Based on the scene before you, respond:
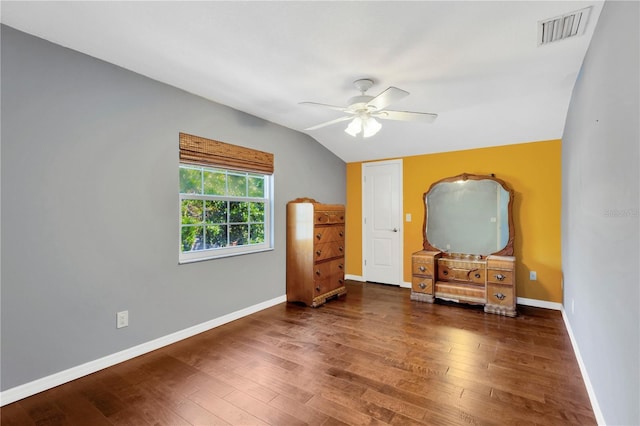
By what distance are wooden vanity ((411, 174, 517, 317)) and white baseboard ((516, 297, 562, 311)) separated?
0.53 meters

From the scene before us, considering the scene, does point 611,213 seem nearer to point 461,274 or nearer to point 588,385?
point 588,385

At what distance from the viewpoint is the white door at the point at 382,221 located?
496cm

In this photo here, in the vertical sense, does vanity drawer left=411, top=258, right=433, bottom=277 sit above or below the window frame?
below

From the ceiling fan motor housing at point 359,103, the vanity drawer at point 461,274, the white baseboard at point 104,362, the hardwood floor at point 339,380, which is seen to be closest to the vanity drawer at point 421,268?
the vanity drawer at point 461,274

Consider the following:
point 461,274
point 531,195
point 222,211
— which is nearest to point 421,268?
point 461,274

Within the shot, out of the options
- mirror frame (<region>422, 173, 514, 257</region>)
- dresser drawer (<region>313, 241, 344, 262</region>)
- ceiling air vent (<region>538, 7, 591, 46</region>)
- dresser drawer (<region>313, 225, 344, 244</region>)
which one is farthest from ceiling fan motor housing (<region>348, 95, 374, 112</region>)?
mirror frame (<region>422, 173, 514, 257</region>)

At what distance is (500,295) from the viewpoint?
360 centimetres

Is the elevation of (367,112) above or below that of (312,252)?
above

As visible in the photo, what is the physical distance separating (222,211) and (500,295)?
3.32 meters

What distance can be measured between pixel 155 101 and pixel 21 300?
1.78 metres

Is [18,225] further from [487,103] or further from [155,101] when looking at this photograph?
[487,103]

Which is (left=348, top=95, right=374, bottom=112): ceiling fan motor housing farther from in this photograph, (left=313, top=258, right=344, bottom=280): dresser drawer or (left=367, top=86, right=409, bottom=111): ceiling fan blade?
(left=313, top=258, right=344, bottom=280): dresser drawer

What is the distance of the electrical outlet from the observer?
248 cm

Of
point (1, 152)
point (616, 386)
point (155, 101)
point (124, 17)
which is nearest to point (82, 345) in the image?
point (1, 152)
